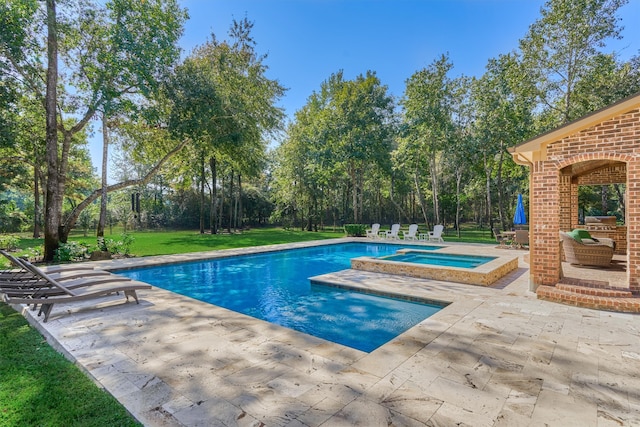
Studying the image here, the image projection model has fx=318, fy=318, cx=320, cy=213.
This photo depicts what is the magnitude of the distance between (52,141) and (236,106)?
697 centimetres

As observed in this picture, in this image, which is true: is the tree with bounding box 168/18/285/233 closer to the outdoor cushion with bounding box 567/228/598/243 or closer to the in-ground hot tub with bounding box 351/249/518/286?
the in-ground hot tub with bounding box 351/249/518/286

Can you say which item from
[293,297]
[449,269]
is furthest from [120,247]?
[449,269]

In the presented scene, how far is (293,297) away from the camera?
293 inches

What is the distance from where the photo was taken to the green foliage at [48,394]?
2.42m

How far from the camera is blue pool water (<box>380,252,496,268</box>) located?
10.8 metres

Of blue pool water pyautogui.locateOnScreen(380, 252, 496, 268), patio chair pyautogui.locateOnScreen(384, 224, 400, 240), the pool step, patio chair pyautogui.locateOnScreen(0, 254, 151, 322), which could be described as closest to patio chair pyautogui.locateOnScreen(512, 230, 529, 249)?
blue pool water pyautogui.locateOnScreen(380, 252, 496, 268)

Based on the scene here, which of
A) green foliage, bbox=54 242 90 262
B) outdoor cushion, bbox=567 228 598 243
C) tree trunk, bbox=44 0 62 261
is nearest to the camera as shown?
outdoor cushion, bbox=567 228 598 243

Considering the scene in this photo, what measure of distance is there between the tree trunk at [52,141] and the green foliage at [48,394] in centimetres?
877

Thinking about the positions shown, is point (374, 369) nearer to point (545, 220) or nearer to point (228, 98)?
point (545, 220)

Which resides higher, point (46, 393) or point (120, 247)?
point (120, 247)

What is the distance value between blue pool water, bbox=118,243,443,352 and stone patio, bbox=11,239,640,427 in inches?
41.1

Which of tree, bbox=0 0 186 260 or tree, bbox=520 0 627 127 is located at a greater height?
tree, bbox=520 0 627 127

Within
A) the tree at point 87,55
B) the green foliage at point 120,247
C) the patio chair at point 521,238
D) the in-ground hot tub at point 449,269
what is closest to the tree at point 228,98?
the tree at point 87,55

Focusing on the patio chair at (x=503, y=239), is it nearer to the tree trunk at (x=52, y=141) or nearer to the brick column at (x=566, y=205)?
the brick column at (x=566, y=205)
